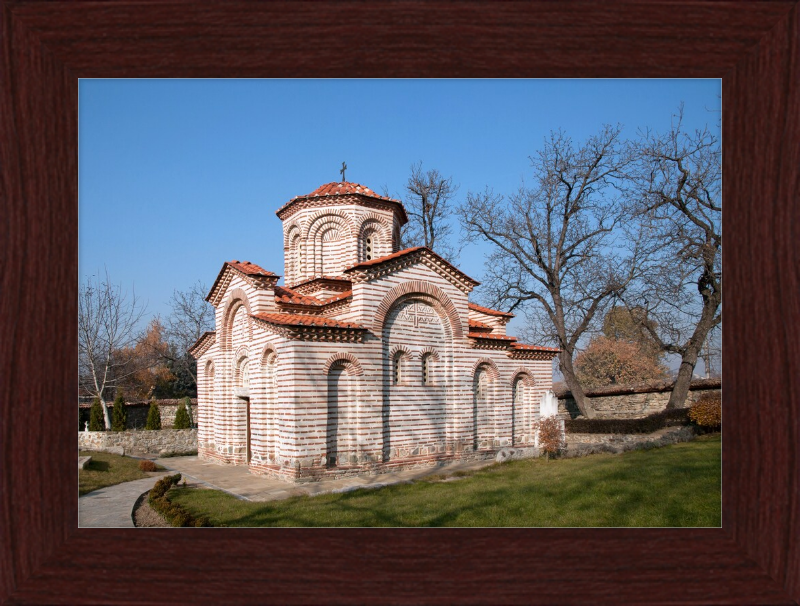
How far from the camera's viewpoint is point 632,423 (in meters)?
9.71

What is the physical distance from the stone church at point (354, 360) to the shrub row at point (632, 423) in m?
1.01

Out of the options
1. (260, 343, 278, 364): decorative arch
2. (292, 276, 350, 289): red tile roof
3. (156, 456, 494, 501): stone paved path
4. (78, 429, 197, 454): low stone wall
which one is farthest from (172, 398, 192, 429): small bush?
(260, 343, 278, 364): decorative arch

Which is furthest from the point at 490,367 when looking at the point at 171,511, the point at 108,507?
the point at 108,507

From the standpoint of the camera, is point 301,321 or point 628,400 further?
point 628,400

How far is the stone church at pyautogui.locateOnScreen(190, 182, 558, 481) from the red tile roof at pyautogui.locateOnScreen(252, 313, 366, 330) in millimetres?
23

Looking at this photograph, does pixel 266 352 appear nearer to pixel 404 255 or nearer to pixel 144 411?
pixel 404 255

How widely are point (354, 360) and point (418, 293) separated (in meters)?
2.03

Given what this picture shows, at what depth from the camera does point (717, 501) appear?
3.48 metres

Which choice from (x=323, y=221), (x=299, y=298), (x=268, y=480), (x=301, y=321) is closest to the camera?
(x=268, y=480)

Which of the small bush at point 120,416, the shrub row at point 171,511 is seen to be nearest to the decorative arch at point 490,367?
the shrub row at point 171,511

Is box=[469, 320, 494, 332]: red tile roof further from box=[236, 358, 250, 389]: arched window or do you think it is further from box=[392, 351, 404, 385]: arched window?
box=[236, 358, 250, 389]: arched window

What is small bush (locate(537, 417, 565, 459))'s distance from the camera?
1085 centimetres
